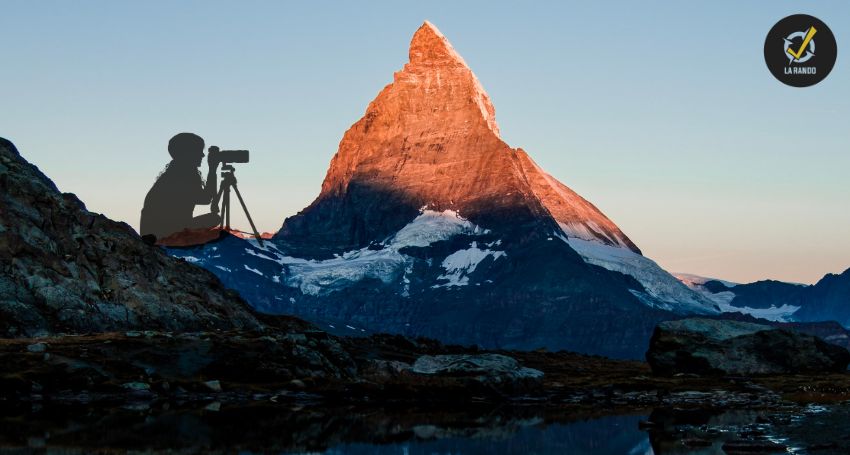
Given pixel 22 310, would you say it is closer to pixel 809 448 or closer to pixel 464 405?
pixel 464 405


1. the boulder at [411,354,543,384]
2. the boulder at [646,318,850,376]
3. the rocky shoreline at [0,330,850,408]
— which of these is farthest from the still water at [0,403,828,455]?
the boulder at [646,318,850,376]

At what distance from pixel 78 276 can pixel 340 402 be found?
150 feet

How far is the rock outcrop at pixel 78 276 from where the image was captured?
120m

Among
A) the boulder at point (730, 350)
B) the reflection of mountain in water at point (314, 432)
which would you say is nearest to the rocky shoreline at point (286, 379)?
the boulder at point (730, 350)

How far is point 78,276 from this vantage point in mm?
128375

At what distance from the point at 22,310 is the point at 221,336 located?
20958 millimetres

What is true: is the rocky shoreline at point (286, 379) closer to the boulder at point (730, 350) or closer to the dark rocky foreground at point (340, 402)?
the dark rocky foreground at point (340, 402)

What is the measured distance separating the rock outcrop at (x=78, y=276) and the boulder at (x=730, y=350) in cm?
4895

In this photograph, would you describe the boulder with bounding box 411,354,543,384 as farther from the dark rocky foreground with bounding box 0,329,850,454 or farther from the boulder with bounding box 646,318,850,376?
the boulder with bounding box 646,318,850,376

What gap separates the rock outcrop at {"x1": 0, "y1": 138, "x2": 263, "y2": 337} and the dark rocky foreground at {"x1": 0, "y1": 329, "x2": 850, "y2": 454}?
15.8 m

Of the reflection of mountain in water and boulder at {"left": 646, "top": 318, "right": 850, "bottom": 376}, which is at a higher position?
boulder at {"left": 646, "top": 318, "right": 850, "bottom": 376}

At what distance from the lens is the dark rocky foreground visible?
67.1 meters

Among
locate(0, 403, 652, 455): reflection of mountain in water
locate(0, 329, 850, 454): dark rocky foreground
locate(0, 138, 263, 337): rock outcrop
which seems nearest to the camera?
locate(0, 403, 652, 455): reflection of mountain in water

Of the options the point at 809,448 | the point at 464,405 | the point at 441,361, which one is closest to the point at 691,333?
the point at 441,361
